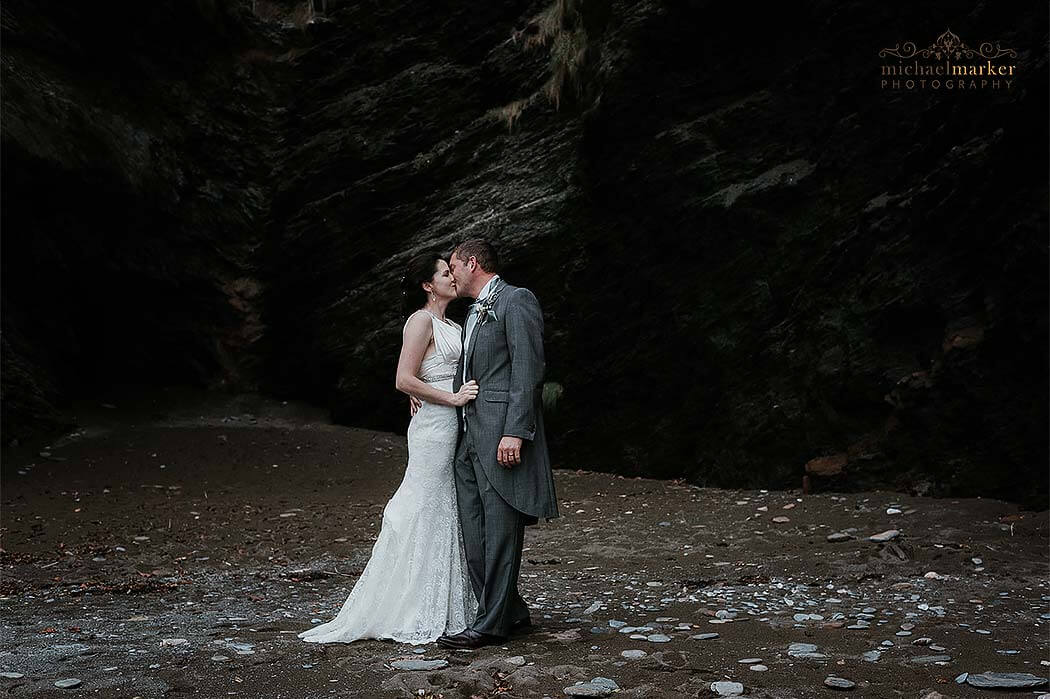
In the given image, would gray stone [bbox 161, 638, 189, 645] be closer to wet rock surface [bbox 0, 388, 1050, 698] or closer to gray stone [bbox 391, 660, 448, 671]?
wet rock surface [bbox 0, 388, 1050, 698]

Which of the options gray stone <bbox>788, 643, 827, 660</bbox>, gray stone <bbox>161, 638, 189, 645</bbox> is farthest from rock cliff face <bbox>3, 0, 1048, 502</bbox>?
gray stone <bbox>161, 638, 189, 645</bbox>

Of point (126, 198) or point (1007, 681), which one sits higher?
point (126, 198)

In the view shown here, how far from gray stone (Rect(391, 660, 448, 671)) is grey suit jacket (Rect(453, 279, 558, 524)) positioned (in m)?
0.96

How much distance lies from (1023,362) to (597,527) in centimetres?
460

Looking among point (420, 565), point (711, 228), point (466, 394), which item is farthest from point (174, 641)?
point (711, 228)

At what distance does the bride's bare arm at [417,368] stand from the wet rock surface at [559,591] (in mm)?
1456

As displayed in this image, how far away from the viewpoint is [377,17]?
67.6 ft

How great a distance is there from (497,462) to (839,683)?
2.16 meters

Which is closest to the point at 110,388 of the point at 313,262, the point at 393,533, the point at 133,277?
the point at 133,277

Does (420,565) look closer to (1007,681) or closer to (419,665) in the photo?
(419,665)

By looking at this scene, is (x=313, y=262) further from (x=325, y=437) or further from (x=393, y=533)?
(x=393, y=533)

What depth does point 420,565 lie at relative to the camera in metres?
5.46

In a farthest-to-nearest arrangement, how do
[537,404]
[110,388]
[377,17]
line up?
[377,17] < [110,388] < [537,404]

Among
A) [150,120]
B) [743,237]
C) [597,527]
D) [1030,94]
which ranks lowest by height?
[597,527]
